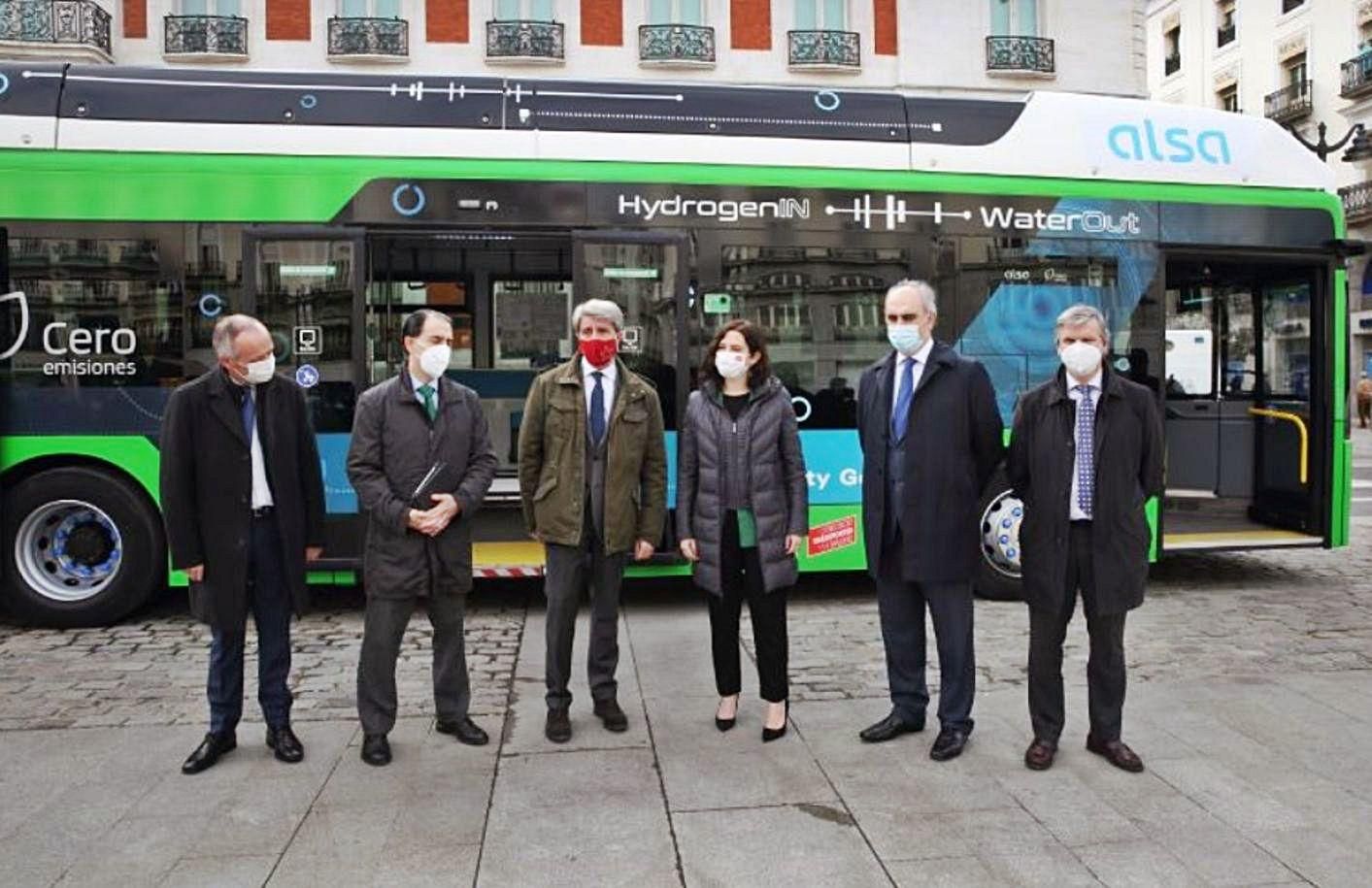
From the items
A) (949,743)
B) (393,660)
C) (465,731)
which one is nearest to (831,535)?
(949,743)

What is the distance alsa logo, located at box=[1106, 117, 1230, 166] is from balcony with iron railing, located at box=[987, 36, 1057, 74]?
1858 cm

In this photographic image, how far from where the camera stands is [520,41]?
24.0 m

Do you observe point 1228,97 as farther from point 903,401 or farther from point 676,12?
point 903,401

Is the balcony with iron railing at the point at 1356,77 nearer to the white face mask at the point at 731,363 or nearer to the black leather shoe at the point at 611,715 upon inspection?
the white face mask at the point at 731,363

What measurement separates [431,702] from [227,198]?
11.2 feet

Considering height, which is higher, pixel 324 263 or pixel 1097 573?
pixel 324 263

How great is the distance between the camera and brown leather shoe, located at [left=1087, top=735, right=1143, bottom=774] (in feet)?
13.9

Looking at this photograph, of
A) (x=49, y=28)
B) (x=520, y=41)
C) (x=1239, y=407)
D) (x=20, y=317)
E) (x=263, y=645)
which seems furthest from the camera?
(x=520, y=41)

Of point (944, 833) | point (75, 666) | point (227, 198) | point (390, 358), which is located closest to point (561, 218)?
point (227, 198)

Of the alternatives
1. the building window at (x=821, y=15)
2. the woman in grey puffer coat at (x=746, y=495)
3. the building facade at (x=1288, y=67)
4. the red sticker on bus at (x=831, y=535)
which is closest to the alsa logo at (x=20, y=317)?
the woman in grey puffer coat at (x=746, y=495)

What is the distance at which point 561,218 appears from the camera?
6812 millimetres

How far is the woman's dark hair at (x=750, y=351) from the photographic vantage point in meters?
4.52

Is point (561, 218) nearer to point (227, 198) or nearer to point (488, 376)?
point (227, 198)

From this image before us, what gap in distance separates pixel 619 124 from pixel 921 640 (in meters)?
3.98
